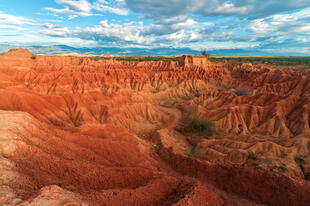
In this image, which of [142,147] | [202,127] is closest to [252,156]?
[202,127]

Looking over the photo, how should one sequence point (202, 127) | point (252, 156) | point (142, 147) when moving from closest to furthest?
point (142, 147) < point (252, 156) < point (202, 127)

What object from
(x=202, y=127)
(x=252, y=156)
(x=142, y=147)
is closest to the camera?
(x=142, y=147)

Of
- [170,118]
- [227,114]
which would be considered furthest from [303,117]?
[170,118]

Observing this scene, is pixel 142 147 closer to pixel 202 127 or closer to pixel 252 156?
pixel 202 127

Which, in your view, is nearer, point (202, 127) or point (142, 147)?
point (142, 147)

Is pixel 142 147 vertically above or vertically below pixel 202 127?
above

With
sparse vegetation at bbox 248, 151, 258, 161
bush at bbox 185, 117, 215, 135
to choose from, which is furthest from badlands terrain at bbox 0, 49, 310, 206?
bush at bbox 185, 117, 215, 135

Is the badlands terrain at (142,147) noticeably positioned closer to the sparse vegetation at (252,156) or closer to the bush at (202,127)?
the sparse vegetation at (252,156)

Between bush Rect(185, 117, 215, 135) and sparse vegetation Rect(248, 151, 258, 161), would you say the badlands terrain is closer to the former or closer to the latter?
sparse vegetation Rect(248, 151, 258, 161)

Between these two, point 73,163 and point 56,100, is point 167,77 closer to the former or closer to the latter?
point 56,100
